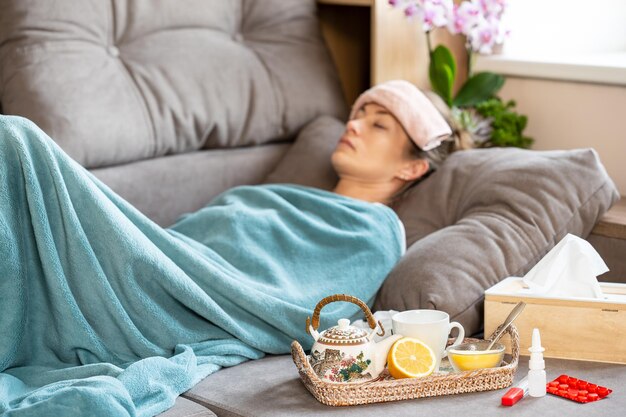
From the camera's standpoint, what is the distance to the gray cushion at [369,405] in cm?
166

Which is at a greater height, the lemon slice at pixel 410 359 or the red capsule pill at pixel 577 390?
the lemon slice at pixel 410 359

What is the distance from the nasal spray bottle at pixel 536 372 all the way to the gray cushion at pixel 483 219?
0.92ft

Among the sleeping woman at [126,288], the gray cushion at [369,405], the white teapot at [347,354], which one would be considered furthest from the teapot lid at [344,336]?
the sleeping woman at [126,288]

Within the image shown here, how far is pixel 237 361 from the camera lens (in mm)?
1938

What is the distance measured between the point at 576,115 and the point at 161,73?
3.84 feet

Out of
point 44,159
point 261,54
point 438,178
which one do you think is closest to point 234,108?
point 261,54

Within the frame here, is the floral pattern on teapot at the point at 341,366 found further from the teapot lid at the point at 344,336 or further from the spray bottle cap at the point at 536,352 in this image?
the spray bottle cap at the point at 536,352

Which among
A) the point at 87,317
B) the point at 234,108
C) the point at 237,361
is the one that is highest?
the point at 234,108

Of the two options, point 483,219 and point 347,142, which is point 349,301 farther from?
point 347,142

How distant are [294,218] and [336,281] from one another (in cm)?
21

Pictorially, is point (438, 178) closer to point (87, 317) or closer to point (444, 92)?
point (444, 92)

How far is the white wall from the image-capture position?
103 inches

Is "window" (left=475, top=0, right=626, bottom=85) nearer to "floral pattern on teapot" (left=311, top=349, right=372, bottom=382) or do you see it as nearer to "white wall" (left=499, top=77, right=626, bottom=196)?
"white wall" (left=499, top=77, right=626, bottom=196)

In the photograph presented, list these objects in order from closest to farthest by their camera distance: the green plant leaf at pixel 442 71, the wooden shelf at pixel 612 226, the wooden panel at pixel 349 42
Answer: the wooden shelf at pixel 612 226 < the green plant leaf at pixel 442 71 < the wooden panel at pixel 349 42
